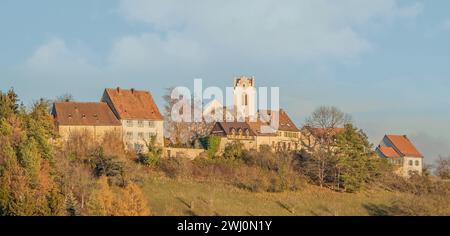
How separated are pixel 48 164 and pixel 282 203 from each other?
17.1 metres

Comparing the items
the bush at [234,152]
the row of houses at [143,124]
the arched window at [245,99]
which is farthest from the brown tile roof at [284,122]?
the bush at [234,152]

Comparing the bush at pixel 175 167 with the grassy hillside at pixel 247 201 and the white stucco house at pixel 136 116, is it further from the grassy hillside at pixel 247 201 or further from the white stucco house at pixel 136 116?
the white stucco house at pixel 136 116

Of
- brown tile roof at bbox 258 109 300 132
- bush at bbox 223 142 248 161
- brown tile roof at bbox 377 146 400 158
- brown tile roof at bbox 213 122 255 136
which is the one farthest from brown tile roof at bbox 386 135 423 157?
bush at bbox 223 142 248 161

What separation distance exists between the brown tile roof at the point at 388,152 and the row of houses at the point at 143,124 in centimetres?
311

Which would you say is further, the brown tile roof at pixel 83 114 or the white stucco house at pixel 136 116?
the white stucco house at pixel 136 116

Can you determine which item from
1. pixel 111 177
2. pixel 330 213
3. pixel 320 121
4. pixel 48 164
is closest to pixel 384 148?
pixel 320 121

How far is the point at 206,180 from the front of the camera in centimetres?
5559

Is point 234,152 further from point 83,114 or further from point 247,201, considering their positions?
point 83,114

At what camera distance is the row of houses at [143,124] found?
192 feet

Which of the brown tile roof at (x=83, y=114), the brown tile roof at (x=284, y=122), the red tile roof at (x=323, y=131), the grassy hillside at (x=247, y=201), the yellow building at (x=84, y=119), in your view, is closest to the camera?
the grassy hillside at (x=247, y=201)

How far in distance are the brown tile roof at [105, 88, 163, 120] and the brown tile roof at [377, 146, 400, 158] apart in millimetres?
27816

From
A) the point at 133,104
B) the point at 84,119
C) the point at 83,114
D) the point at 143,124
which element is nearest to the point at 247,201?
the point at 143,124
